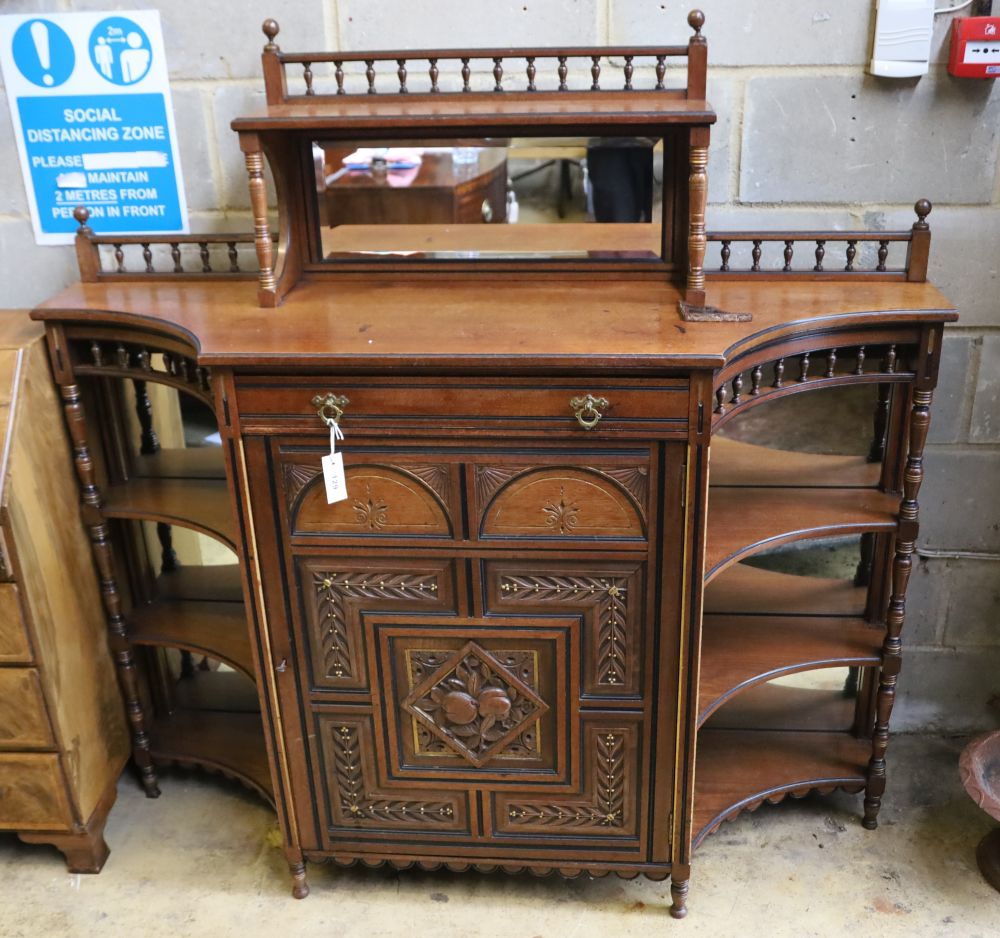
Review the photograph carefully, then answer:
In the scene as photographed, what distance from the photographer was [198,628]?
2.35 metres

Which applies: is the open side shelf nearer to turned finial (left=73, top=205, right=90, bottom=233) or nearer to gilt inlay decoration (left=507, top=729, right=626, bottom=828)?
turned finial (left=73, top=205, right=90, bottom=233)


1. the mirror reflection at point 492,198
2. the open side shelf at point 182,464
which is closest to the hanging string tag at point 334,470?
the mirror reflection at point 492,198

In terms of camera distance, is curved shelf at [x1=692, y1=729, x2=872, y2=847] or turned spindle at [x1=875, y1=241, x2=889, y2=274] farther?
curved shelf at [x1=692, y1=729, x2=872, y2=847]

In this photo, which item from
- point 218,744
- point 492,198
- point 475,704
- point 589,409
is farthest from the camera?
point 218,744

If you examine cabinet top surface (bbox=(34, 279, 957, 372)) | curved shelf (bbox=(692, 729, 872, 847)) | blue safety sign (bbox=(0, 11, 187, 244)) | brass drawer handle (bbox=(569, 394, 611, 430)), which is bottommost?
curved shelf (bbox=(692, 729, 872, 847))

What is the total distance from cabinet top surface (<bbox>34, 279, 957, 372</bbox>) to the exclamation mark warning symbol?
471 millimetres

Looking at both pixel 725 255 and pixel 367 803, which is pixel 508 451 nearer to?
pixel 725 255

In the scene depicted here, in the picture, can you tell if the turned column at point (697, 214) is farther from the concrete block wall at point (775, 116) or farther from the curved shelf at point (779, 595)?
the curved shelf at point (779, 595)

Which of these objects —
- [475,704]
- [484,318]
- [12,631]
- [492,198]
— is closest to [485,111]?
[492,198]

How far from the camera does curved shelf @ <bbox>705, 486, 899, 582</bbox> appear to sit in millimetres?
1998

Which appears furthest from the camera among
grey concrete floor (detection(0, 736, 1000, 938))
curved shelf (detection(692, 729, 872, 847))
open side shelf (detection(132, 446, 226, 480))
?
open side shelf (detection(132, 446, 226, 480))

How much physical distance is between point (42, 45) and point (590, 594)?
5.20 ft

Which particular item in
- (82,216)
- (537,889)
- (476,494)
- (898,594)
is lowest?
(537,889)

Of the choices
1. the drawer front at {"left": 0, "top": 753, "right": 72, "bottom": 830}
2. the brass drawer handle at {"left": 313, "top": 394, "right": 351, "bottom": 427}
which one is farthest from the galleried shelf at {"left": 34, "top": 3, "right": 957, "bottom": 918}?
the drawer front at {"left": 0, "top": 753, "right": 72, "bottom": 830}
